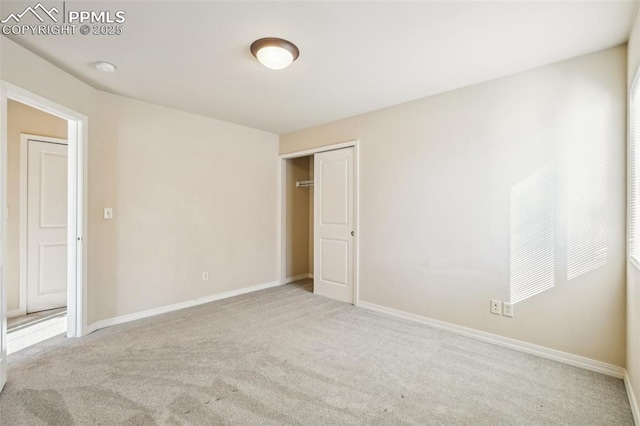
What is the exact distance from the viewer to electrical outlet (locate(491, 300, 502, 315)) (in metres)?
2.80

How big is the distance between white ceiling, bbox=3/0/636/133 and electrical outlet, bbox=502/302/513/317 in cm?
213

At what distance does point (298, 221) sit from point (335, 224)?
126cm

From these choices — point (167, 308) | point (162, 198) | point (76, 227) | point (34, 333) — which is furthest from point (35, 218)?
point (167, 308)

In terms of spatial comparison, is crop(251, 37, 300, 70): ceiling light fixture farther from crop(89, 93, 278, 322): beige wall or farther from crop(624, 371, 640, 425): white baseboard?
crop(624, 371, 640, 425): white baseboard

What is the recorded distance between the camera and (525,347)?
2.64 meters

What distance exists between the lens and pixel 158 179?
3592 mm

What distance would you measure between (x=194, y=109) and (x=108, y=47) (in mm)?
1448

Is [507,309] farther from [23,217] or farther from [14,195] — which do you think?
[14,195]

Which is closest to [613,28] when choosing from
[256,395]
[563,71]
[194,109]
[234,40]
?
[563,71]

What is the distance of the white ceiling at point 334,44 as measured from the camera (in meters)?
1.86

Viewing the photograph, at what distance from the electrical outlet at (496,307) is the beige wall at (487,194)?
0.05m

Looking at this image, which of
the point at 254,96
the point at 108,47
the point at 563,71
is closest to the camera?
the point at 108,47

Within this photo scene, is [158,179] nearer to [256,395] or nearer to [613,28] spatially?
[256,395]

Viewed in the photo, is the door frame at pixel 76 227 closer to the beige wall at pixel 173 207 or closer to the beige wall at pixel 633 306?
the beige wall at pixel 173 207
